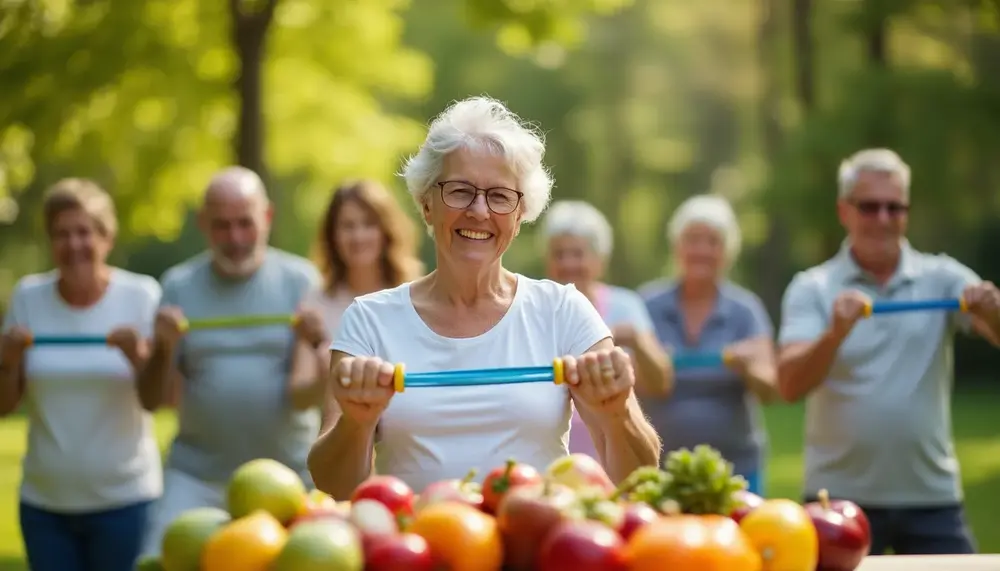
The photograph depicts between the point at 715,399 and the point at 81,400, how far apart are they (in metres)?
3.28

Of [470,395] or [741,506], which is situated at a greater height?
[470,395]

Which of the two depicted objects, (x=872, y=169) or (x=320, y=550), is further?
(x=872, y=169)

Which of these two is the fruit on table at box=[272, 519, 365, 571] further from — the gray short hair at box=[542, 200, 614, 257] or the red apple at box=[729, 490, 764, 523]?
the gray short hair at box=[542, 200, 614, 257]

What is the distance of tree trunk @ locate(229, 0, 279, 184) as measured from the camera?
Result: 1083 centimetres

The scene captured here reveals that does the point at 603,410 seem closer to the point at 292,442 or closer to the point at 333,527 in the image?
the point at 333,527

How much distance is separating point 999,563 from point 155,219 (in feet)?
38.4

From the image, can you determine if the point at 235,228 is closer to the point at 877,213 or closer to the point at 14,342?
the point at 14,342

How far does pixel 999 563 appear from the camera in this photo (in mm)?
A: 3328

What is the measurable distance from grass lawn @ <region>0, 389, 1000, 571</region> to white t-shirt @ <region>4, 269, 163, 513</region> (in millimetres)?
4264

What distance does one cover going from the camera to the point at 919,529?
18.9 feet

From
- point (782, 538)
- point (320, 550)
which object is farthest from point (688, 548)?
point (320, 550)

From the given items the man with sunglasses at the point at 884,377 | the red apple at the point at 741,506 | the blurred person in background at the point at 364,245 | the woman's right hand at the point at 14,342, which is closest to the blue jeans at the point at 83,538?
the woman's right hand at the point at 14,342

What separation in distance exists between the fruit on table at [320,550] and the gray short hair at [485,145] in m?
1.40

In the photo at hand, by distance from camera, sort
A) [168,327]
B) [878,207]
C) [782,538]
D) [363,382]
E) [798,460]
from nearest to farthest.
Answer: [782,538], [363,382], [878,207], [168,327], [798,460]
